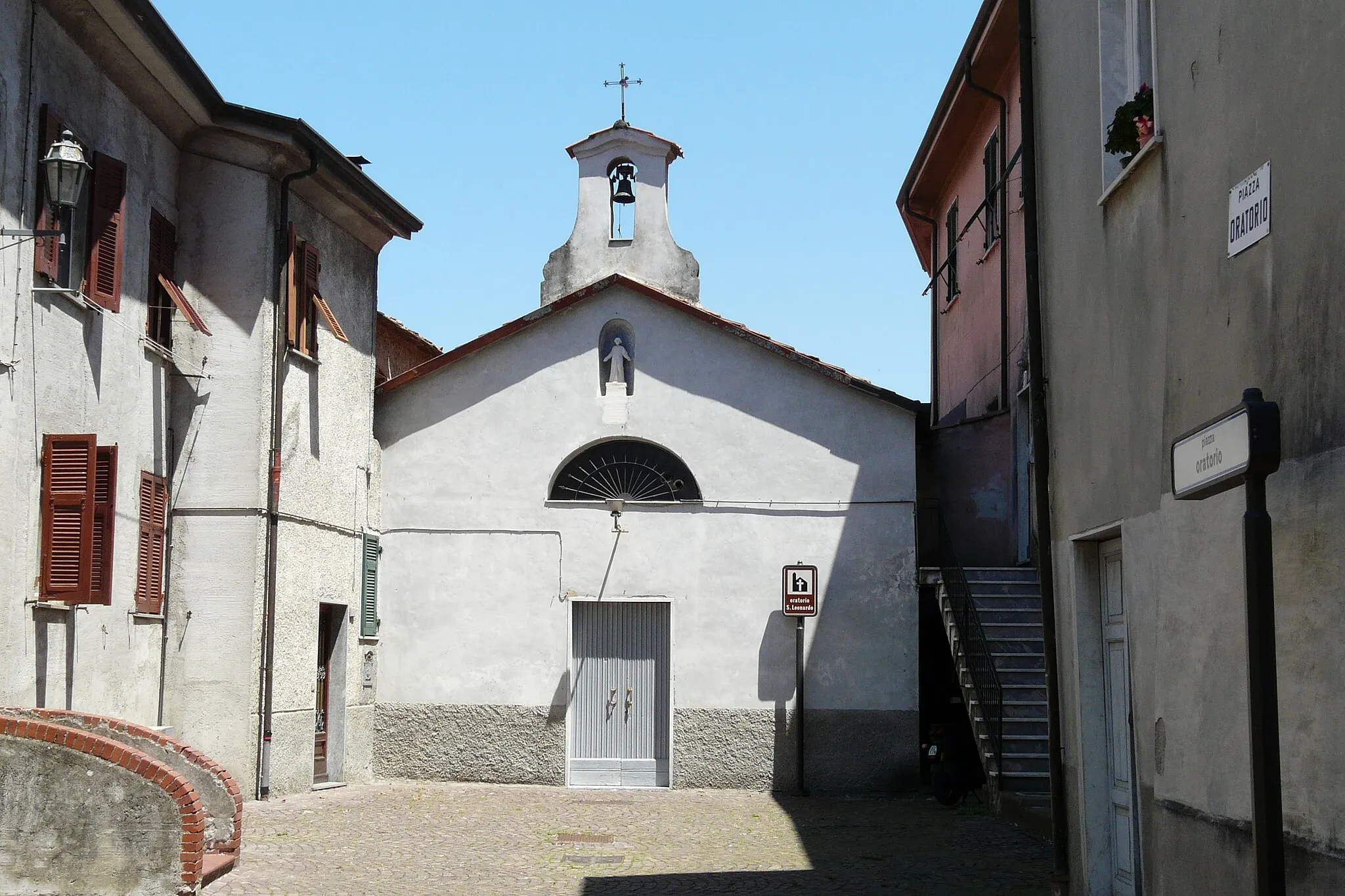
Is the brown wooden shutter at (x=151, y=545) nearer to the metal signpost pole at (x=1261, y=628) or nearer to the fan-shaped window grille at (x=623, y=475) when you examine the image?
the fan-shaped window grille at (x=623, y=475)

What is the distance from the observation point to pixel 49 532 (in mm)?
10977

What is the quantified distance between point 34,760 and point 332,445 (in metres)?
8.62

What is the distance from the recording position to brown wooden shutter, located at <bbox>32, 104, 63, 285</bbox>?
11086 mm

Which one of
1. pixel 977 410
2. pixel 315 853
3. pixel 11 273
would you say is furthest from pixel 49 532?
pixel 977 410

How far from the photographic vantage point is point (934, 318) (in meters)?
24.2

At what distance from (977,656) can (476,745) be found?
6030mm

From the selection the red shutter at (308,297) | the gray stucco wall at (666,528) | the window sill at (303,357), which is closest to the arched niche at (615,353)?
the gray stucco wall at (666,528)

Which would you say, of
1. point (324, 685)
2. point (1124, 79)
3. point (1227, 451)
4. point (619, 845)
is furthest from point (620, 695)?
point (1227, 451)

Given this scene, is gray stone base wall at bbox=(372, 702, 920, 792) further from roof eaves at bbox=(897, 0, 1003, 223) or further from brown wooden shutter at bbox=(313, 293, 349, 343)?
roof eaves at bbox=(897, 0, 1003, 223)

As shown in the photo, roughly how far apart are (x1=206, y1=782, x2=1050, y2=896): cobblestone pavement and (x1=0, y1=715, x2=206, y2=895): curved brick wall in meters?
1.82

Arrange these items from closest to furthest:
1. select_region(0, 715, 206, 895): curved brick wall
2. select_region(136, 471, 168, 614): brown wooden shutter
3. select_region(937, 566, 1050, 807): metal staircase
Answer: select_region(0, 715, 206, 895): curved brick wall < select_region(136, 471, 168, 614): brown wooden shutter < select_region(937, 566, 1050, 807): metal staircase

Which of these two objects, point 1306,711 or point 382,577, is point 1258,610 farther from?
point 382,577

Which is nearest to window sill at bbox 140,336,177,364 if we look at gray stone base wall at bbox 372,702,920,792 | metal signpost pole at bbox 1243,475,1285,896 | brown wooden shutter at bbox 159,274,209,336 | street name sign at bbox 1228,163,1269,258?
brown wooden shutter at bbox 159,274,209,336

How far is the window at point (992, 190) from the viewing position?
59.2 feet
